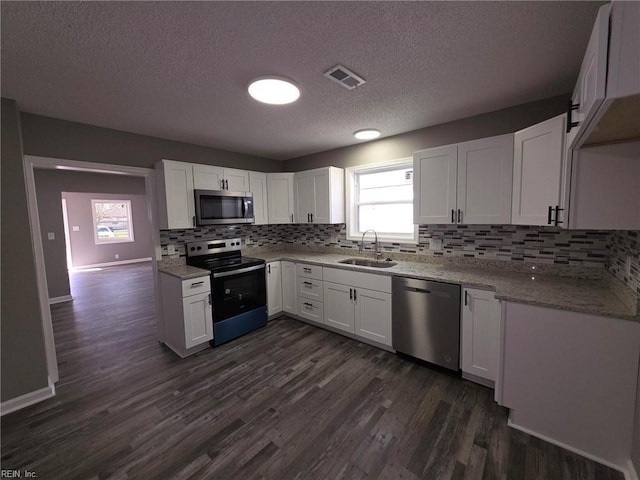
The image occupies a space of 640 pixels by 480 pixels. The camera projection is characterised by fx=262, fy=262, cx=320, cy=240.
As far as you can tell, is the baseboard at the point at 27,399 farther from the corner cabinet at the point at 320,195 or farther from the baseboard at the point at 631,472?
the baseboard at the point at 631,472

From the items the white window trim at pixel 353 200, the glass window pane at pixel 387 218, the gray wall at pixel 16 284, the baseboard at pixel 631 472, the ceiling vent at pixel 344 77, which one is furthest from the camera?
the white window trim at pixel 353 200

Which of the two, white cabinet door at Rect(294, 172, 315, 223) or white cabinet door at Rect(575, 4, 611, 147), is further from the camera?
white cabinet door at Rect(294, 172, 315, 223)

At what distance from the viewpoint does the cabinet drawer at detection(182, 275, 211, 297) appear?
271 centimetres

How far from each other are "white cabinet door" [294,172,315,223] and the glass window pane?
0.72 meters

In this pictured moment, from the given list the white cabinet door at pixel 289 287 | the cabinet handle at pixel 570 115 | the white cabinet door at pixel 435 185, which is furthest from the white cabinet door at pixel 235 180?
the cabinet handle at pixel 570 115

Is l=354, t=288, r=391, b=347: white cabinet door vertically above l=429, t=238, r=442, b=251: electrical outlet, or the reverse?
l=429, t=238, r=442, b=251: electrical outlet

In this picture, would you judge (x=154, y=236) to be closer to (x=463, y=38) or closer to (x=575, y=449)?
(x=463, y=38)

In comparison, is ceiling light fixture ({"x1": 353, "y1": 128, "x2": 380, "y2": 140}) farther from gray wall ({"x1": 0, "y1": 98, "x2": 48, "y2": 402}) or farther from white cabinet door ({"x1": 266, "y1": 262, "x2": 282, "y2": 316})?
gray wall ({"x1": 0, "y1": 98, "x2": 48, "y2": 402})

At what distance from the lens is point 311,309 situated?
3467 mm

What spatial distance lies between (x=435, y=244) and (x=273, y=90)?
88.9 inches

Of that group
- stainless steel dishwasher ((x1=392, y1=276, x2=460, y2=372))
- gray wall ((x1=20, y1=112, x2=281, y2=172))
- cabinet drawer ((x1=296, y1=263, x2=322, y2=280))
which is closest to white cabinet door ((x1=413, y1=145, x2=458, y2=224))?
stainless steel dishwasher ((x1=392, y1=276, x2=460, y2=372))

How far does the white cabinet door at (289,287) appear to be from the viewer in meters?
3.66

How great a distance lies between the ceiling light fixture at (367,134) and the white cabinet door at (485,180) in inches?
37.6

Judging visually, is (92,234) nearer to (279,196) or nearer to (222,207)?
(222,207)
